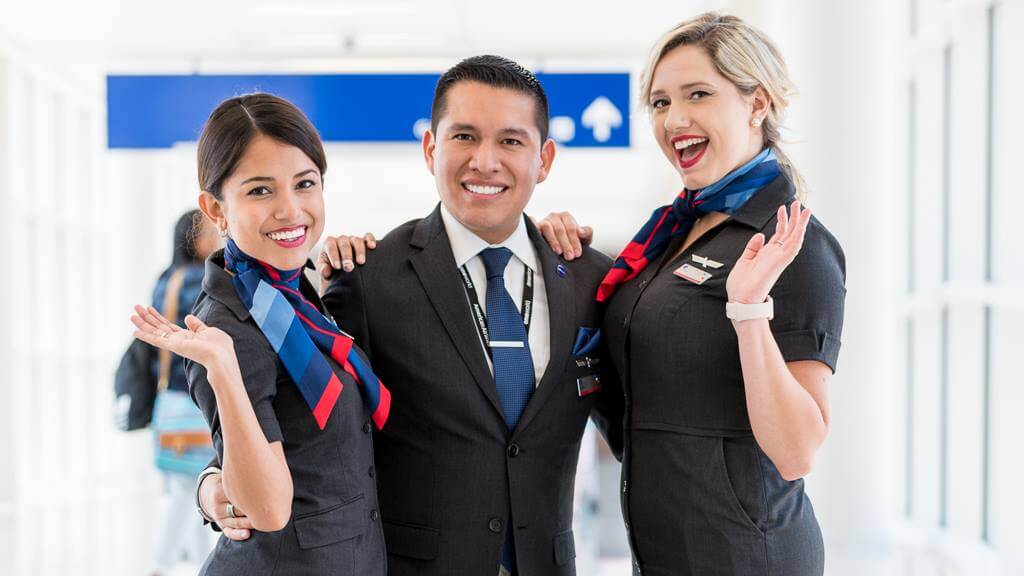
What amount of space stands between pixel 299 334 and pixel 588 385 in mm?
813

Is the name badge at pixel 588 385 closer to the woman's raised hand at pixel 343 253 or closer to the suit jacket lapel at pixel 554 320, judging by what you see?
the suit jacket lapel at pixel 554 320

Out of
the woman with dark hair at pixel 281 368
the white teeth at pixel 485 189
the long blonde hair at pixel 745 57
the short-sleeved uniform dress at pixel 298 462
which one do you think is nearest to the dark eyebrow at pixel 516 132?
the white teeth at pixel 485 189

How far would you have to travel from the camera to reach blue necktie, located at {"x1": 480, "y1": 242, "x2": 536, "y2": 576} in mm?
2623

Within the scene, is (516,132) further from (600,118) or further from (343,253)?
(600,118)

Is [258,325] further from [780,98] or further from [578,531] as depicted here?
[578,531]

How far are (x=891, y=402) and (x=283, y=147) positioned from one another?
3950 mm

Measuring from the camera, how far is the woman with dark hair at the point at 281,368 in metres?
2.16

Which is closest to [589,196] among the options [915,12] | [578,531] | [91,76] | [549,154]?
[91,76]

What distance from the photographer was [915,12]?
5457 millimetres

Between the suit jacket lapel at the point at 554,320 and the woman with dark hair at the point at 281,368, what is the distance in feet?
1.30

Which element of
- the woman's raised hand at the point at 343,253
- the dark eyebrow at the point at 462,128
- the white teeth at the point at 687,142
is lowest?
the woman's raised hand at the point at 343,253

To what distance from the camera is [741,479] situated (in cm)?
238

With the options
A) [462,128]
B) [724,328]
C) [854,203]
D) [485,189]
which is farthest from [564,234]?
[854,203]

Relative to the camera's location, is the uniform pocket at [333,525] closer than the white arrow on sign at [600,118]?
Yes
